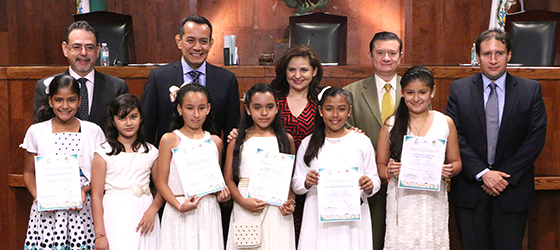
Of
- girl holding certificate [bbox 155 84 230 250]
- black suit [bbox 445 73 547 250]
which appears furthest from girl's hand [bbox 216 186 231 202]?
black suit [bbox 445 73 547 250]

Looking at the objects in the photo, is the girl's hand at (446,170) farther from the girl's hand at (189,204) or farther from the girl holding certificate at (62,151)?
the girl holding certificate at (62,151)

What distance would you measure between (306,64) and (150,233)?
135 centimetres

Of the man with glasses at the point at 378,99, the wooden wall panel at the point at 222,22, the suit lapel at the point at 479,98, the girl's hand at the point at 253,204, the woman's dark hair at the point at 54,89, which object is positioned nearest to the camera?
Result: the girl's hand at the point at 253,204

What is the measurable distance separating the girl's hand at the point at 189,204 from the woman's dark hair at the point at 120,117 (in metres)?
0.39

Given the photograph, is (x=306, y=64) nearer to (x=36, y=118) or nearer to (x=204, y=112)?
(x=204, y=112)

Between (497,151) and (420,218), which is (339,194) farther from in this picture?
(497,151)

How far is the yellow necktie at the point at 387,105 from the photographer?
3328 mm

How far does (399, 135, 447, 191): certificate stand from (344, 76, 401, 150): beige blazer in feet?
1.38

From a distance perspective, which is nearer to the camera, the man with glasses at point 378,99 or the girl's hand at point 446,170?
Result: the girl's hand at point 446,170

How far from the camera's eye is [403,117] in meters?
3.02

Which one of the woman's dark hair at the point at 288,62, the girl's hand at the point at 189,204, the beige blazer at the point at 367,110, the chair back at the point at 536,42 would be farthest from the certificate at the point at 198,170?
the chair back at the point at 536,42

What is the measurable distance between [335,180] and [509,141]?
1121 millimetres

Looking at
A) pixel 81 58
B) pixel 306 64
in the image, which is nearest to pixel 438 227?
pixel 306 64

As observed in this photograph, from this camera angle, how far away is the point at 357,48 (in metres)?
8.67
